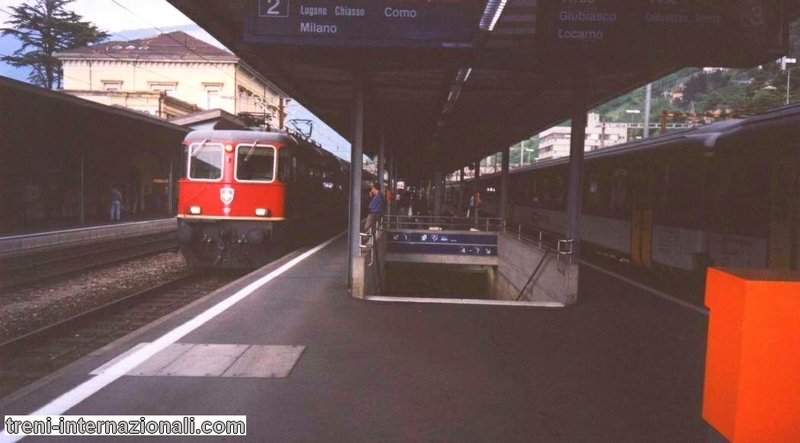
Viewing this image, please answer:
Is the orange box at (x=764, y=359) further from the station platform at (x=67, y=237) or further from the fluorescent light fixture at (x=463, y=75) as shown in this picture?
the station platform at (x=67, y=237)

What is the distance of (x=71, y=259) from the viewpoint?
45.6 feet

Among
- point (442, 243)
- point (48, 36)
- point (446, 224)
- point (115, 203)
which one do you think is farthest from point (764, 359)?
point (48, 36)

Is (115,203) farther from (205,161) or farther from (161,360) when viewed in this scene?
(161,360)

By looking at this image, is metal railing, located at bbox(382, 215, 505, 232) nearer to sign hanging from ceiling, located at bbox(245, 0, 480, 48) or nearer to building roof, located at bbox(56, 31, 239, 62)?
sign hanging from ceiling, located at bbox(245, 0, 480, 48)

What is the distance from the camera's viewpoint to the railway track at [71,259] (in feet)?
38.5

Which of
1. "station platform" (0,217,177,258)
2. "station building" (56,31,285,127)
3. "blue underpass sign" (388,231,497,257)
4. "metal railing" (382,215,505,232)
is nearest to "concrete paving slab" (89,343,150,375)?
"station platform" (0,217,177,258)

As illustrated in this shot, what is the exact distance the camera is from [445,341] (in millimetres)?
6340

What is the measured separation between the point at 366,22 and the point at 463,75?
15.0 ft

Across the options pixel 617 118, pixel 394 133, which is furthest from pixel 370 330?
pixel 617 118

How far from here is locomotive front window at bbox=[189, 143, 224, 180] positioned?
12906mm

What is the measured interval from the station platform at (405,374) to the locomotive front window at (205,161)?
211 inches

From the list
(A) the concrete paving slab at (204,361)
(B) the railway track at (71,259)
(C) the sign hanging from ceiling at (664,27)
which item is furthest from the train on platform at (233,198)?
(C) the sign hanging from ceiling at (664,27)

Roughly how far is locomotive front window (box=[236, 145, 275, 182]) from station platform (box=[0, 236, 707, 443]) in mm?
5171

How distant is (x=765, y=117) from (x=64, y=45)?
41.3m
